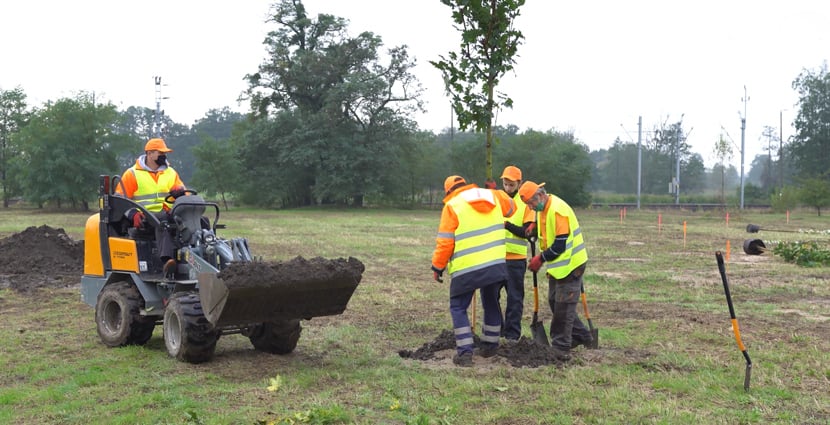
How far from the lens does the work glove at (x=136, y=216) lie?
29.8ft

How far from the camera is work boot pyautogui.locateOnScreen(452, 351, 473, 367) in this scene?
839 cm

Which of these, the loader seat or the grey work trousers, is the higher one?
the loader seat

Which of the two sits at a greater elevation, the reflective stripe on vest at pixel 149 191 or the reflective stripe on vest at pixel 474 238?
the reflective stripe on vest at pixel 149 191

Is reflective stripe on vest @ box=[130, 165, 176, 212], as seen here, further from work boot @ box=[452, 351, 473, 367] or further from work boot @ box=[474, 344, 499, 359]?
work boot @ box=[474, 344, 499, 359]

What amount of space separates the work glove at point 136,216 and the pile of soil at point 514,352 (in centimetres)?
336

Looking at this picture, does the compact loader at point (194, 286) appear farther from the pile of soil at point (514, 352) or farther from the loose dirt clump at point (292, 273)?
the pile of soil at point (514, 352)

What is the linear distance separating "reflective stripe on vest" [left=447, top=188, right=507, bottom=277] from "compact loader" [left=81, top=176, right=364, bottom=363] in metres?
1.09

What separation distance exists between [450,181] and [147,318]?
3.88m

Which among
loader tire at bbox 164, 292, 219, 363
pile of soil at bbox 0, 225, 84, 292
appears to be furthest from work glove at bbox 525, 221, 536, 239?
pile of soil at bbox 0, 225, 84, 292

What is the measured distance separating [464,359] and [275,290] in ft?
7.09

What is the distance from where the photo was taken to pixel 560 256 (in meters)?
8.92

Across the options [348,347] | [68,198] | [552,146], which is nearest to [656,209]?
[552,146]

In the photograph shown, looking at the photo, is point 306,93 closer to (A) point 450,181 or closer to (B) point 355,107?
(B) point 355,107

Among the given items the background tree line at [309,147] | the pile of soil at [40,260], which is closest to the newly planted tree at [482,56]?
the pile of soil at [40,260]
